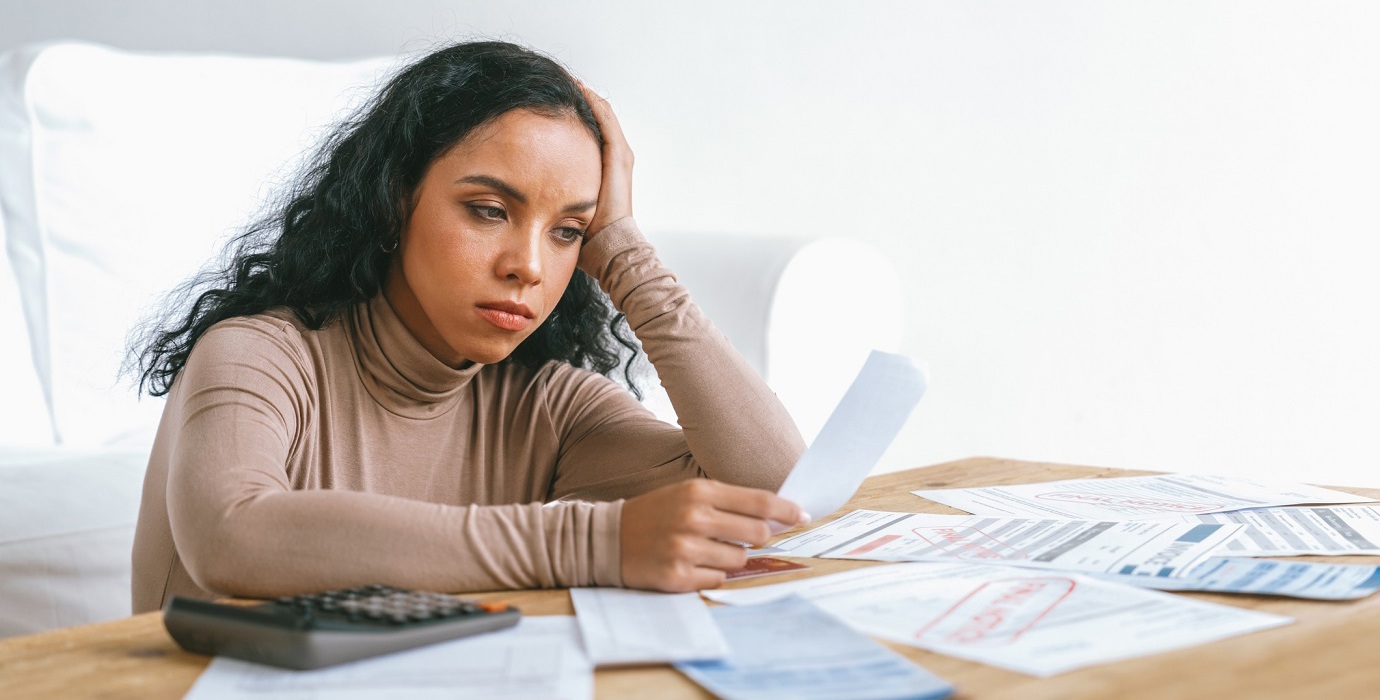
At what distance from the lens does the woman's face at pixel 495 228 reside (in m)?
1.05

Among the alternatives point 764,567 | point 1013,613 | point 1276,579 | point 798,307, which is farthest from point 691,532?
point 798,307

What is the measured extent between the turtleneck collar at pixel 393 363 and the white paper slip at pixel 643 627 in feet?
1.39

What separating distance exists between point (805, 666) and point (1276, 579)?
34 centimetres

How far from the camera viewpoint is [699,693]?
0.57 m

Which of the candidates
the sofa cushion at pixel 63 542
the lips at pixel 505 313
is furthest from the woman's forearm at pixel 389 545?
the sofa cushion at pixel 63 542

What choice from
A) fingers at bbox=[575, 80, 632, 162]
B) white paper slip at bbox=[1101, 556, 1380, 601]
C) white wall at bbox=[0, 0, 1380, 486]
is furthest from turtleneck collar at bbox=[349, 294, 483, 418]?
white wall at bbox=[0, 0, 1380, 486]

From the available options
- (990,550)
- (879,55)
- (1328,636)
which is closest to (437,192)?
(990,550)

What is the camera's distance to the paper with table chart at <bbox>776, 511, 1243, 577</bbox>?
81 centimetres

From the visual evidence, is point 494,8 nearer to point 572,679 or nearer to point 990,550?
point 990,550

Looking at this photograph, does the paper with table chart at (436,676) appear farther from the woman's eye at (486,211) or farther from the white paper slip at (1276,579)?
the woman's eye at (486,211)

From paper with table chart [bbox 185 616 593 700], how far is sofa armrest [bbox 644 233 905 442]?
119 cm

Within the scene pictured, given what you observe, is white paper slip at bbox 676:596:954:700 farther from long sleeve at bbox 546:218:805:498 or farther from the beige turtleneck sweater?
long sleeve at bbox 546:218:805:498

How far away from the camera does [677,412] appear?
3.76 feet

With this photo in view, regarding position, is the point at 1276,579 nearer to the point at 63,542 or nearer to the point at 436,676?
the point at 436,676
